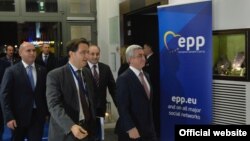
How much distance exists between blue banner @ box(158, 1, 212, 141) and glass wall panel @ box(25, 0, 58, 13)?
4.19m

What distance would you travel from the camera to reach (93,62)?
486 cm

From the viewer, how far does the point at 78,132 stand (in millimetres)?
2900

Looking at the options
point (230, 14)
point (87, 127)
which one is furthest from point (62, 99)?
point (230, 14)

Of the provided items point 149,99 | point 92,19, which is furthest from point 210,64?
point 92,19

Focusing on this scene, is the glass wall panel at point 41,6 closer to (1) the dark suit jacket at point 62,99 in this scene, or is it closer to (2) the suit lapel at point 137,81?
(2) the suit lapel at point 137,81

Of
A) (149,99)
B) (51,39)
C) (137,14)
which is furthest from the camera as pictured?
(51,39)

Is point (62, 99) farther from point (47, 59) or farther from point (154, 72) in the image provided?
point (47, 59)

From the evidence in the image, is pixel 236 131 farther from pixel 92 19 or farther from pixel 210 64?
pixel 92 19

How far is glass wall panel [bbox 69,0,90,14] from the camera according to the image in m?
8.73

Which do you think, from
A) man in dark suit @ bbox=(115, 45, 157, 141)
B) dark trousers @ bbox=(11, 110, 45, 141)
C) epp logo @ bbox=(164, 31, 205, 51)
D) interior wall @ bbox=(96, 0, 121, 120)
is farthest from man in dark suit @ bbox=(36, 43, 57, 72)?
man in dark suit @ bbox=(115, 45, 157, 141)

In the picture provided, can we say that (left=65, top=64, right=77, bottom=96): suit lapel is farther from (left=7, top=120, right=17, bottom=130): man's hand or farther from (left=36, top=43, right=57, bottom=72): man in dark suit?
(left=36, top=43, right=57, bottom=72): man in dark suit

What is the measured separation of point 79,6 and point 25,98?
4818mm

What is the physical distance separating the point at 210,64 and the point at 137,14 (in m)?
3.34

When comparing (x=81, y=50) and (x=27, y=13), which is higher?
(x=27, y=13)
